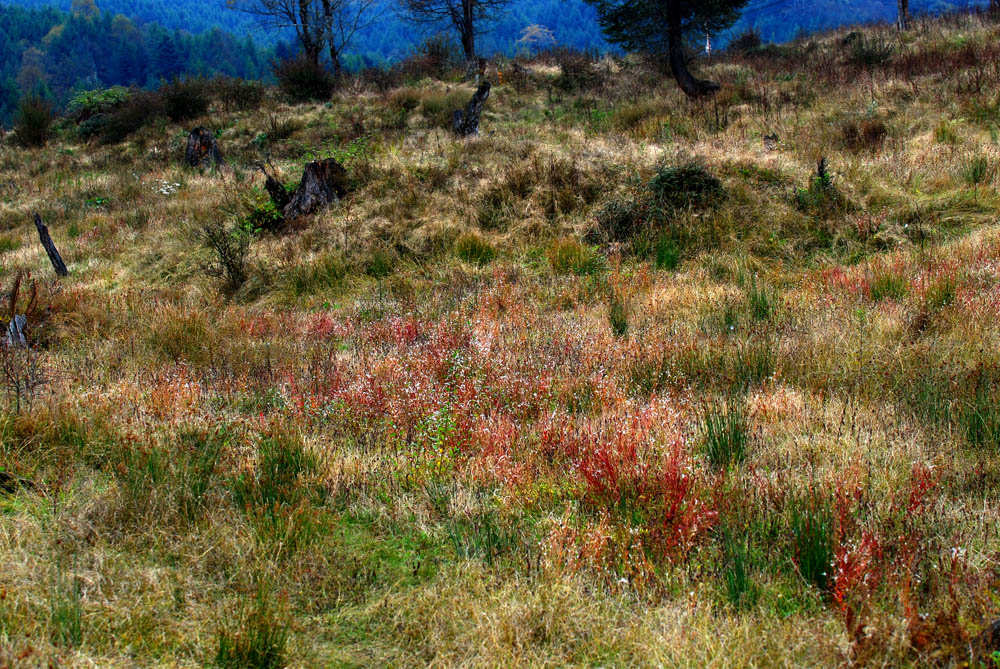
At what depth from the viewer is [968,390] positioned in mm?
3504

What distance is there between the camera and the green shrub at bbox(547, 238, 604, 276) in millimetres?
7469

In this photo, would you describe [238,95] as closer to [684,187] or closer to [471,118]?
[471,118]

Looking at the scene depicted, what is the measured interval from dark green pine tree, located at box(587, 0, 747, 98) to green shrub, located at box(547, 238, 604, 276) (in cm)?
862

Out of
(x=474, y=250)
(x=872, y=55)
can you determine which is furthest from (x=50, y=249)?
(x=872, y=55)

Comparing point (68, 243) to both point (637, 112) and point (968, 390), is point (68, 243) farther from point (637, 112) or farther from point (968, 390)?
point (968, 390)

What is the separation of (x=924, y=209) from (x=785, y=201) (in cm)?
159

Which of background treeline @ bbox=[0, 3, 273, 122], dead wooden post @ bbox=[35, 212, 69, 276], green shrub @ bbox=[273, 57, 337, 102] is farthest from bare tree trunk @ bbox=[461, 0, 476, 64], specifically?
background treeline @ bbox=[0, 3, 273, 122]

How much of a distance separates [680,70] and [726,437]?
1386cm

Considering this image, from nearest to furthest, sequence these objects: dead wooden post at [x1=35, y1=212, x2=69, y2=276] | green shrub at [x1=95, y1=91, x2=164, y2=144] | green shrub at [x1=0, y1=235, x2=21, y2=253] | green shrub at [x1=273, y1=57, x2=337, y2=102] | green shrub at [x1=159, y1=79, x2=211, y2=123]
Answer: dead wooden post at [x1=35, y1=212, x2=69, y2=276]
green shrub at [x1=0, y1=235, x2=21, y2=253]
green shrub at [x1=95, y1=91, x2=164, y2=144]
green shrub at [x1=159, y1=79, x2=211, y2=123]
green shrub at [x1=273, y1=57, x2=337, y2=102]

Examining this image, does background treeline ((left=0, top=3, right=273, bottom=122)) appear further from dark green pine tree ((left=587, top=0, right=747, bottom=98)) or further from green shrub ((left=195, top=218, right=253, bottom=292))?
green shrub ((left=195, top=218, right=253, bottom=292))

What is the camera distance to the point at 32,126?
2041 cm

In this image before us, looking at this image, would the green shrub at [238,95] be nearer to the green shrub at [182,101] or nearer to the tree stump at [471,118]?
the green shrub at [182,101]

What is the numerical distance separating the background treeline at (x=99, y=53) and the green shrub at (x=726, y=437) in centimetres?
10518

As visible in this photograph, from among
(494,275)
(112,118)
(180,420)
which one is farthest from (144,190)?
(180,420)
